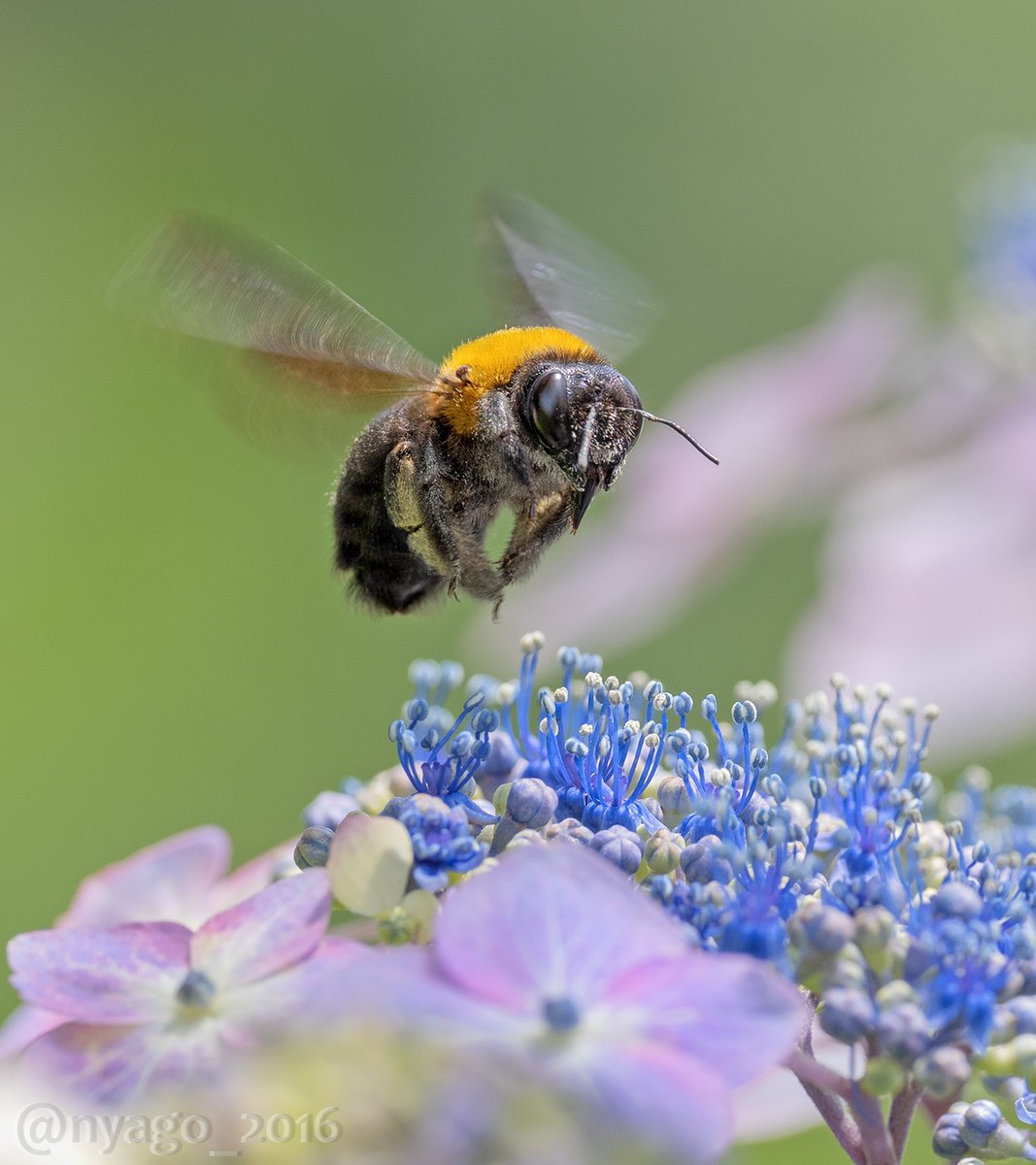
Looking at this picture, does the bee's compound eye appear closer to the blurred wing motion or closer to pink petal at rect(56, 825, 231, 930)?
the blurred wing motion

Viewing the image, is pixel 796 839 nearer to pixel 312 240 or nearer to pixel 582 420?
pixel 582 420

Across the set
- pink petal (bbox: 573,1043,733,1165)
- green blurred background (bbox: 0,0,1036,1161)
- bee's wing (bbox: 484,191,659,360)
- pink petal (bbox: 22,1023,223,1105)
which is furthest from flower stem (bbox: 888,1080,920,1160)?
green blurred background (bbox: 0,0,1036,1161)

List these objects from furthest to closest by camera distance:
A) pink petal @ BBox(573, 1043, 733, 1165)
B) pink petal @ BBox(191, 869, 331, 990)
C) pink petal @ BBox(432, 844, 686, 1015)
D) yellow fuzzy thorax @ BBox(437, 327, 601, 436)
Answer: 1. yellow fuzzy thorax @ BBox(437, 327, 601, 436)
2. pink petal @ BBox(191, 869, 331, 990)
3. pink petal @ BBox(432, 844, 686, 1015)
4. pink petal @ BBox(573, 1043, 733, 1165)

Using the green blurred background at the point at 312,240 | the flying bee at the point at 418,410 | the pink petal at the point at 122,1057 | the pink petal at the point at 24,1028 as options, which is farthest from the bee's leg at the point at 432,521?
the green blurred background at the point at 312,240

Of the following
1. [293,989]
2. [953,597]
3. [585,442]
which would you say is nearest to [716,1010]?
[293,989]

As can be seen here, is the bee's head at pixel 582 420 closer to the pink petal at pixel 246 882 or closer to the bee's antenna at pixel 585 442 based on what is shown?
the bee's antenna at pixel 585 442
